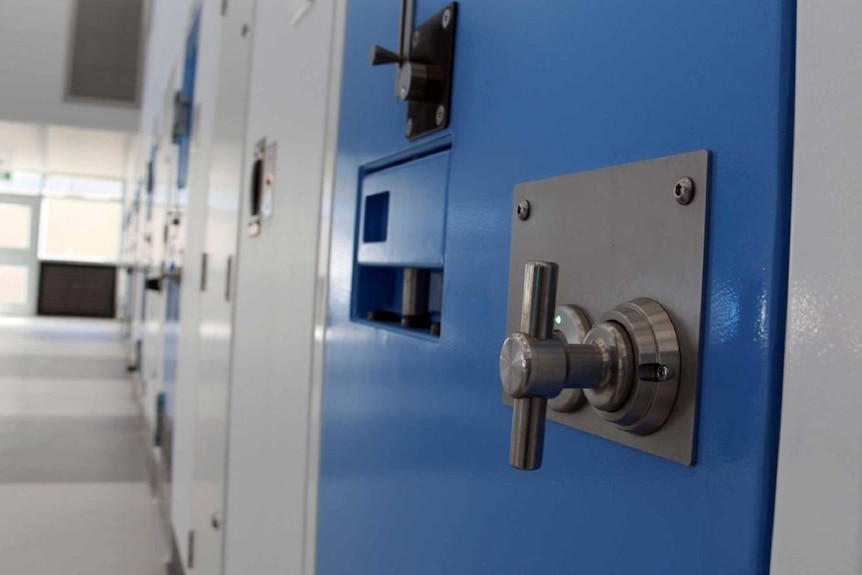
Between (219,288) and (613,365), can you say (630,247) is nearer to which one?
(613,365)

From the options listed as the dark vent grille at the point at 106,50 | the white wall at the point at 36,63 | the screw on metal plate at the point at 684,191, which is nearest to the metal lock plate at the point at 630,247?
the screw on metal plate at the point at 684,191

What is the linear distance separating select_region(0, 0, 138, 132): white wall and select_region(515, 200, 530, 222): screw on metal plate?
31.0ft

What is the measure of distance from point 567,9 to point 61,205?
1591cm

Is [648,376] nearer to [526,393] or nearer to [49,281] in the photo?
[526,393]

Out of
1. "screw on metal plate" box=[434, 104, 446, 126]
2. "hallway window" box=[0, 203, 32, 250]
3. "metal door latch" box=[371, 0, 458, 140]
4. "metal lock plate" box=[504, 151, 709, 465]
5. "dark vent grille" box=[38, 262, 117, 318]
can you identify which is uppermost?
"hallway window" box=[0, 203, 32, 250]

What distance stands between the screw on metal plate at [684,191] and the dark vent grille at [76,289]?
50.9 feet

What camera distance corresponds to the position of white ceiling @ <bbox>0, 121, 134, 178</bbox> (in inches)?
388

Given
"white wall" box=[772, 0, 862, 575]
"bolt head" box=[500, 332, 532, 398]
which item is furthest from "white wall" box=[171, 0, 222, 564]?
"white wall" box=[772, 0, 862, 575]

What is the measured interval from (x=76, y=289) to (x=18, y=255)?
1.07m

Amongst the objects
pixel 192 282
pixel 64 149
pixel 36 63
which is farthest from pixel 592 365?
pixel 64 149

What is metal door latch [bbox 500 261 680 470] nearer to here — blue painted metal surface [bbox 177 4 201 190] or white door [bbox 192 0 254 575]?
white door [bbox 192 0 254 575]

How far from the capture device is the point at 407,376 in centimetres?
90

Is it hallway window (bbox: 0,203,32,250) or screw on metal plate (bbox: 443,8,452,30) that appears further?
hallway window (bbox: 0,203,32,250)

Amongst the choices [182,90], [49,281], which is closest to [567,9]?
[182,90]
